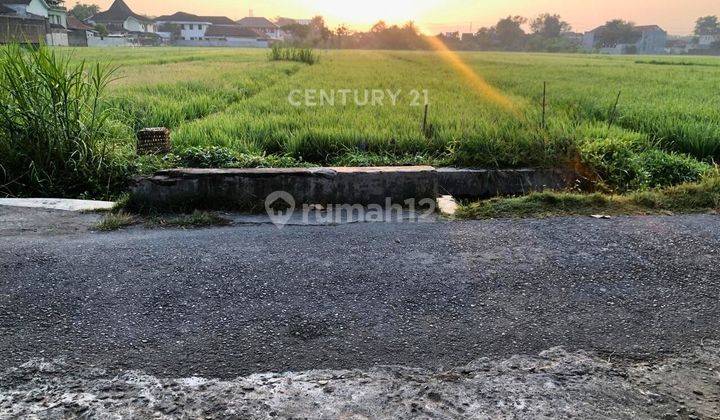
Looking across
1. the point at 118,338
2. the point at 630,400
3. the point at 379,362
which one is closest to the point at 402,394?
the point at 379,362

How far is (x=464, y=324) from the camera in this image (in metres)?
2.53

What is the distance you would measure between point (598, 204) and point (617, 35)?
92262 millimetres

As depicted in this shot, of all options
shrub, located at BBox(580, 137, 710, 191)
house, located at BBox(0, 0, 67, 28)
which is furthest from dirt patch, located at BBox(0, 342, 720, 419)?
house, located at BBox(0, 0, 67, 28)

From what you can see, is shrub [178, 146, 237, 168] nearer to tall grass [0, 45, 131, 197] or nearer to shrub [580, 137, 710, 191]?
tall grass [0, 45, 131, 197]

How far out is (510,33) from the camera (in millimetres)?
77375

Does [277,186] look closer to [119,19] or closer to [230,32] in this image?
[119,19]

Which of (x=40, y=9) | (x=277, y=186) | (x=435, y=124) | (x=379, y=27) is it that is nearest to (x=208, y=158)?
(x=277, y=186)

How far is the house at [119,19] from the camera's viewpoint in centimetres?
7044

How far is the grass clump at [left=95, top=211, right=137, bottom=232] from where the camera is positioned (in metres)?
3.87

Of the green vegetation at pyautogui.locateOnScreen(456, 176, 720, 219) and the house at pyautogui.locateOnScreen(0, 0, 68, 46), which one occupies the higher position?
the house at pyautogui.locateOnScreen(0, 0, 68, 46)

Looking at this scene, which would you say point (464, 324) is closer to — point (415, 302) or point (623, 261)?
point (415, 302)

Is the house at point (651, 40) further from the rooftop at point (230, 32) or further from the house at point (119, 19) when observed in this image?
the house at point (119, 19)

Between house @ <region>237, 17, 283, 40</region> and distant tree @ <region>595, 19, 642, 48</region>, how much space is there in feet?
170

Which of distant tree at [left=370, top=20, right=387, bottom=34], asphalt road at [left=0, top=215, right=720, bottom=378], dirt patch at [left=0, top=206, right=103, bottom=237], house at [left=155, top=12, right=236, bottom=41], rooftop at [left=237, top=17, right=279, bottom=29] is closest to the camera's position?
asphalt road at [left=0, top=215, right=720, bottom=378]
